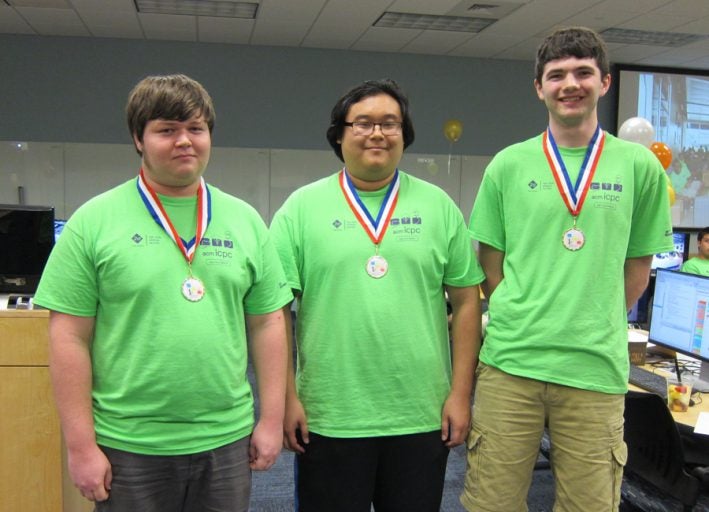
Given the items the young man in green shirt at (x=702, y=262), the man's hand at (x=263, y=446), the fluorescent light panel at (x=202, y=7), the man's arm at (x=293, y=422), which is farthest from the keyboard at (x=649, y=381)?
the fluorescent light panel at (x=202, y=7)

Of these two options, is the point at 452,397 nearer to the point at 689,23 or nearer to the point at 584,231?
the point at 584,231

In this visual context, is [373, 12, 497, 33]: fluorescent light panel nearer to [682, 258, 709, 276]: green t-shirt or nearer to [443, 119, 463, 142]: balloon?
[443, 119, 463, 142]: balloon

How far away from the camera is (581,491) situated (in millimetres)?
1572

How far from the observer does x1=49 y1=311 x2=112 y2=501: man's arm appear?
4.18 feet

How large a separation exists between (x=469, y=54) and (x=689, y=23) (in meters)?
2.25

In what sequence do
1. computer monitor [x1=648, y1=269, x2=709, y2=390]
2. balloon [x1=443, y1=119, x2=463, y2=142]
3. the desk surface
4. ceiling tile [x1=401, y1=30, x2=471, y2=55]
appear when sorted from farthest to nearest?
balloon [x1=443, y1=119, x2=463, y2=142] < ceiling tile [x1=401, y1=30, x2=471, y2=55] < computer monitor [x1=648, y1=269, x2=709, y2=390] < the desk surface

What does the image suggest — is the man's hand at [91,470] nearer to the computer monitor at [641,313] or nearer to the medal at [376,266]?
the medal at [376,266]

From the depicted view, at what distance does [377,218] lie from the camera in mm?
1552

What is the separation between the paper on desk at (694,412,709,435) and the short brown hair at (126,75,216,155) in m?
1.78

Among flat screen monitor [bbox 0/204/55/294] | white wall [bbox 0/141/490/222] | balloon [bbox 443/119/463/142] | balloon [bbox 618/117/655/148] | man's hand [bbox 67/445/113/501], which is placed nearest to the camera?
man's hand [bbox 67/445/113/501]

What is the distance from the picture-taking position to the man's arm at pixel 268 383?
1.42 meters

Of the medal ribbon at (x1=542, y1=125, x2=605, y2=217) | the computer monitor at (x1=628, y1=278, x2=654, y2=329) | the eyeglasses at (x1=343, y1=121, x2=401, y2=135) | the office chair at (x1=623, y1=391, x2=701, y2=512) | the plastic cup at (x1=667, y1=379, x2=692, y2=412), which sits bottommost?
the office chair at (x1=623, y1=391, x2=701, y2=512)

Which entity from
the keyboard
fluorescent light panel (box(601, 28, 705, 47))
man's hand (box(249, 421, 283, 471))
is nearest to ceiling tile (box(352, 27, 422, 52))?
fluorescent light panel (box(601, 28, 705, 47))

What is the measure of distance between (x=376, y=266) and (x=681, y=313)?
1.63 meters
